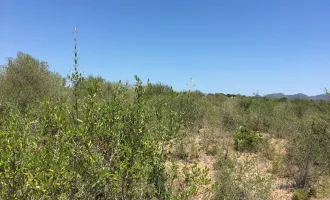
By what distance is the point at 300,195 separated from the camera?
33.8 ft

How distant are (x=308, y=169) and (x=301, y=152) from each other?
0.83m

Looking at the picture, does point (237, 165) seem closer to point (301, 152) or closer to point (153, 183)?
point (301, 152)

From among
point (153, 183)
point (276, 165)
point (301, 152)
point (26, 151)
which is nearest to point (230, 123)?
point (276, 165)

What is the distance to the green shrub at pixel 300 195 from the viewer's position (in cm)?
1025

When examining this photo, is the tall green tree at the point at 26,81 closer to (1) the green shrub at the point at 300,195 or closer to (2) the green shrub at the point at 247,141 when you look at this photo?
(2) the green shrub at the point at 247,141

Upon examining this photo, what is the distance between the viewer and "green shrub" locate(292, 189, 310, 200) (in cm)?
1025

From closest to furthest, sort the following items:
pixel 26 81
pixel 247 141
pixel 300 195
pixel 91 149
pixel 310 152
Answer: pixel 91 149, pixel 300 195, pixel 310 152, pixel 247 141, pixel 26 81

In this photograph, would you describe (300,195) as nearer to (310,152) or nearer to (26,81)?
(310,152)

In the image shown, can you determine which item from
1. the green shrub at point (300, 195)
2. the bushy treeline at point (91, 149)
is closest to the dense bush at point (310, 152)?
the green shrub at point (300, 195)

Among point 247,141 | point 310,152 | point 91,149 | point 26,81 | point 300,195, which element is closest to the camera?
point 91,149

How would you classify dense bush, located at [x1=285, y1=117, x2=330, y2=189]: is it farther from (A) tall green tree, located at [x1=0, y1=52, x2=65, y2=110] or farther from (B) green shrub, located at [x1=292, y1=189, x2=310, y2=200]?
(A) tall green tree, located at [x1=0, y1=52, x2=65, y2=110]

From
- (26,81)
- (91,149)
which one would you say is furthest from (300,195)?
(26,81)

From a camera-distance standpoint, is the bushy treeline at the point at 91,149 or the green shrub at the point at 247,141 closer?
the bushy treeline at the point at 91,149

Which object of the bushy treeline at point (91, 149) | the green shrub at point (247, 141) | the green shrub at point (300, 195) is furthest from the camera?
the green shrub at point (247, 141)
